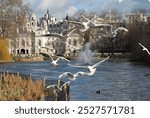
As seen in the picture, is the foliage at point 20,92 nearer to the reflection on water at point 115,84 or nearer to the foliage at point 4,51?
the reflection on water at point 115,84

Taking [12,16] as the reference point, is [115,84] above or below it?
below

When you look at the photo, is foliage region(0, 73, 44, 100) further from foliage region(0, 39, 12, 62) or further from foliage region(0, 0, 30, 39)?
foliage region(0, 0, 30, 39)

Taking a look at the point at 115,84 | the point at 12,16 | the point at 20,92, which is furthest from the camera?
the point at 12,16

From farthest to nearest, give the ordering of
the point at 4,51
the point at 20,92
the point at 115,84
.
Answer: the point at 4,51
the point at 115,84
the point at 20,92

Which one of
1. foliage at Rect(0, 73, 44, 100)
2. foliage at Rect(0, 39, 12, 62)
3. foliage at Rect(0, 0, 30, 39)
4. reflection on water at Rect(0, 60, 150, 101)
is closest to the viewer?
foliage at Rect(0, 73, 44, 100)

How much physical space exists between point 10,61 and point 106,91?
17.8 ft

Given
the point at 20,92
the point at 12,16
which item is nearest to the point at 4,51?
the point at 12,16

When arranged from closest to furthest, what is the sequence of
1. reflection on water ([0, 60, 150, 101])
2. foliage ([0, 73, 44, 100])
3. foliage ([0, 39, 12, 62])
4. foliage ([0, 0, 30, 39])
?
foliage ([0, 73, 44, 100])
reflection on water ([0, 60, 150, 101])
foliage ([0, 39, 12, 62])
foliage ([0, 0, 30, 39])

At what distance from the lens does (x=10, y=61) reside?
35.7 ft

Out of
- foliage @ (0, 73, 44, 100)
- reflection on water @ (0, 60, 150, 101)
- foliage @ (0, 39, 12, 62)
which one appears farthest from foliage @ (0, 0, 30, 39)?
foliage @ (0, 73, 44, 100)

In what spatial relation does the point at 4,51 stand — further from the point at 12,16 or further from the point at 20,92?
the point at 20,92

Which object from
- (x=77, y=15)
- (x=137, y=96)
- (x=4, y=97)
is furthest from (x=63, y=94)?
(x=137, y=96)

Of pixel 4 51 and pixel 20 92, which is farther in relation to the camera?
pixel 4 51

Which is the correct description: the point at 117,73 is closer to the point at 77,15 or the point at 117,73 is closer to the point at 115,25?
the point at 115,25
